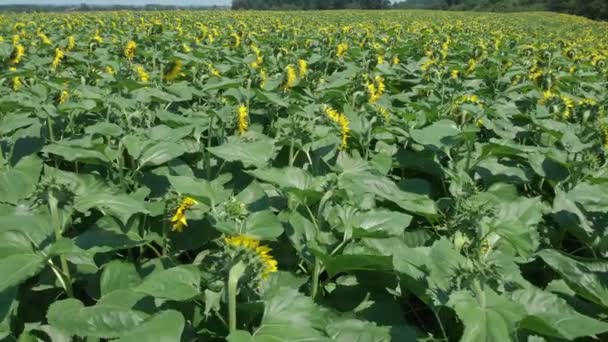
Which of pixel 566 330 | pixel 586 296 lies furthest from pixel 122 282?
pixel 586 296

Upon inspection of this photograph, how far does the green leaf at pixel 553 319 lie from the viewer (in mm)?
1585

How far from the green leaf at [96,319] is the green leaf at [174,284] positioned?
13cm

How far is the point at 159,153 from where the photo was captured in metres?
2.41

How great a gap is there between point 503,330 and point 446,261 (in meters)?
0.36

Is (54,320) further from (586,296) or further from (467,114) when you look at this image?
(467,114)

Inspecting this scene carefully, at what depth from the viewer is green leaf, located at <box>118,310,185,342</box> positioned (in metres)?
1.37

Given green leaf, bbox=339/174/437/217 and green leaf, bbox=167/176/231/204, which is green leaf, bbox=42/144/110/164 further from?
green leaf, bbox=339/174/437/217

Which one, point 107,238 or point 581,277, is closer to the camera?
point 107,238

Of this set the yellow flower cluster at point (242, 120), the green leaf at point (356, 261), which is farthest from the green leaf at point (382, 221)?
the yellow flower cluster at point (242, 120)

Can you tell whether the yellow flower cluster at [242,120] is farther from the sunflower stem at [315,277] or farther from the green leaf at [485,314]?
the green leaf at [485,314]

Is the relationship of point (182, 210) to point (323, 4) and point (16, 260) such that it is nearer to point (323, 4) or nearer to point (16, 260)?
point (16, 260)

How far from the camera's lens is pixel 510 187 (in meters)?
2.77

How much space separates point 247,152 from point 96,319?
3.35ft

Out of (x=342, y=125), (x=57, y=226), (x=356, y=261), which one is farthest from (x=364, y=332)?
(x=342, y=125)
